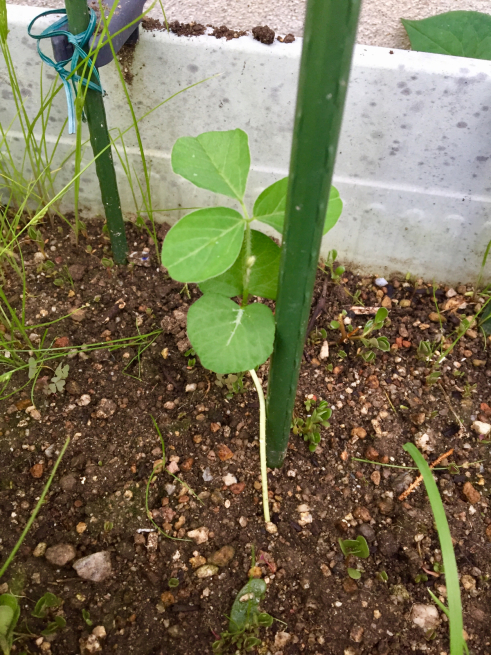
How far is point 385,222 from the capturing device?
1.36 metres

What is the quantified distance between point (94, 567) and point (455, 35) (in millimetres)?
1523

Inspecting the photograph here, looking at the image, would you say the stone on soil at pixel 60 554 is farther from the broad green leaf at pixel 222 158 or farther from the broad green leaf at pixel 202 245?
the broad green leaf at pixel 222 158

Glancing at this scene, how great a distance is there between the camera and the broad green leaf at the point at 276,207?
761 mm

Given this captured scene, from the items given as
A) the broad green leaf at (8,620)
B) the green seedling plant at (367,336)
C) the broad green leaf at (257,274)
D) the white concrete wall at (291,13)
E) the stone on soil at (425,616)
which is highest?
the white concrete wall at (291,13)

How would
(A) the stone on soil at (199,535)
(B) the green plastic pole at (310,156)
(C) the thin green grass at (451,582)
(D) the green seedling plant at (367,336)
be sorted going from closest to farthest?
(B) the green plastic pole at (310,156)
(C) the thin green grass at (451,582)
(A) the stone on soil at (199,535)
(D) the green seedling plant at (367,336)

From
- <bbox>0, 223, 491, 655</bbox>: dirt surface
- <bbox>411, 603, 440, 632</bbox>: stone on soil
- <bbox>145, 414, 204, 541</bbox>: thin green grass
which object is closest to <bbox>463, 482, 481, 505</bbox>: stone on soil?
<bbox>0, 223, 491, 655</bbox>: dirt surface

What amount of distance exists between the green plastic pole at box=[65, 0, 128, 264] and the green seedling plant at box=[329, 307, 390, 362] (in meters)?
0.62

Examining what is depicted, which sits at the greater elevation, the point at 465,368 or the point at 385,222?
the point at 385,222

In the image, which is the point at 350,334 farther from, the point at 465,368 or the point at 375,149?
the point at 375,149

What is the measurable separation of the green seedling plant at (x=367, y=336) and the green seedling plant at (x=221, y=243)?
1.80ft

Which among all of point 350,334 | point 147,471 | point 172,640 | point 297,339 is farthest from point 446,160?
point 172,640

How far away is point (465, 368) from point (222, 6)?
1.22 m

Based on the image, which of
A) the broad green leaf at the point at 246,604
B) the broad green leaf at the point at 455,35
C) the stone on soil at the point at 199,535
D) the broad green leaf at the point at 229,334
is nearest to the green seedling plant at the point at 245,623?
the broad green leaf at the point at 246,604

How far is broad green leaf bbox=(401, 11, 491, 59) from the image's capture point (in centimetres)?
130
